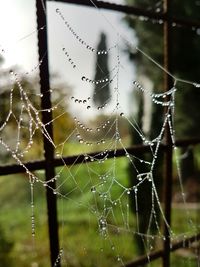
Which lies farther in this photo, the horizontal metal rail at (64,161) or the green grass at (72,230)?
the green grass at (72,230)

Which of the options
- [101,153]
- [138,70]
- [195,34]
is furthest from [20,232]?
[101,153]

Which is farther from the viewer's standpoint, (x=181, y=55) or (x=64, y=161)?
(x=181, y=55)

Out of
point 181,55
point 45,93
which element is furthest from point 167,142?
point 181,55

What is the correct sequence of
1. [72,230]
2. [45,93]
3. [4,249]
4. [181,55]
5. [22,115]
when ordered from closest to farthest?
[45,93] → [22,115] → [4,249] → [72,230] → [181,55]

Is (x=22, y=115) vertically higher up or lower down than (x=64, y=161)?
higher up

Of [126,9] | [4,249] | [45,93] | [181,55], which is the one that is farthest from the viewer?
[181,55]

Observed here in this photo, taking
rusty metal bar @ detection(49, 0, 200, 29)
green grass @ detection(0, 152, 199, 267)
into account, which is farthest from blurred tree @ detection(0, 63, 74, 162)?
rusty metal bar @ detection(49, 0, 200, 29)

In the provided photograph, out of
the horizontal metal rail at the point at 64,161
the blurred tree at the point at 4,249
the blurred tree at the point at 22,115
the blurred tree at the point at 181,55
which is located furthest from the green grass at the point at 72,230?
the blurred tree at the point at 181,55

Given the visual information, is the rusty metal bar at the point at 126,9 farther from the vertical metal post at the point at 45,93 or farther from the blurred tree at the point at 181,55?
the blurred tree at the point at 181,55

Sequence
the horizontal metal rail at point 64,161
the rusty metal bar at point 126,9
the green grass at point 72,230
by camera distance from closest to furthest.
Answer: the horizontal metal rail at point 64,161, the rusty metal bar at point 126,9, the green grass at point 72,230

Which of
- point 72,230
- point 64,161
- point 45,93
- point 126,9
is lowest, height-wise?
point 72,230

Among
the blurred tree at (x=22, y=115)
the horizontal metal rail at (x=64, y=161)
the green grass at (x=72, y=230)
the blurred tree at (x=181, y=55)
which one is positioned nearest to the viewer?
the horizontal metal rail at (x=64, y=161)

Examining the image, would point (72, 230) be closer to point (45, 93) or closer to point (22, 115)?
point (22, 115)
